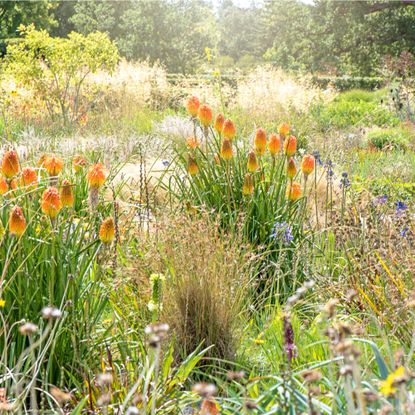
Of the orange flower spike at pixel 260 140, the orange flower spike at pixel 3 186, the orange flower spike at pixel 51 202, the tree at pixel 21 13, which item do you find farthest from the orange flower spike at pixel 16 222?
the tree at pixel 21 13

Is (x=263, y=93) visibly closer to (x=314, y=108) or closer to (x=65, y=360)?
(x=314, y=108)

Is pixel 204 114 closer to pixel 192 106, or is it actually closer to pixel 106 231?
pixel 192 106

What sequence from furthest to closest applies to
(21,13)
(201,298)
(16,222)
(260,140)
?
1. (21,13)
2. (260,140)
3. (201,298)
4. (16,222)

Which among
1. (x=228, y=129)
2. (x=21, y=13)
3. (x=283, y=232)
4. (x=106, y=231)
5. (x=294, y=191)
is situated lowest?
(x=283, y=232)

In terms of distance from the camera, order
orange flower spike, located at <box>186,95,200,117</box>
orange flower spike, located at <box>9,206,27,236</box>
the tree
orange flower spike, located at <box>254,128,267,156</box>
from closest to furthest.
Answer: orange flower spike, located at <box>9,206,27,236</box>
orange flower spike, located at <box>254,128,267,156</box>
orange flower spike, located at <box>186,95,200,117</box>
the tree

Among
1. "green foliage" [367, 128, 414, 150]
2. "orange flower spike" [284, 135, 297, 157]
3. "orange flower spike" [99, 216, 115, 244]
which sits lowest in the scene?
"green foliage" [367, 128, 414, 150]

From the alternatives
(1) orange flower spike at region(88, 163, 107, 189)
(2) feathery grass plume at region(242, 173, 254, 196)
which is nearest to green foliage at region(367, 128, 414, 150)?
(2) feathery grass plume at region(242, 173, 254, 196)

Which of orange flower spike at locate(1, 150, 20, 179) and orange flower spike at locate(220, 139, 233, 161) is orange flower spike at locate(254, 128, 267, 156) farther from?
orange flower spike at locate(1, 150, 20, 179)

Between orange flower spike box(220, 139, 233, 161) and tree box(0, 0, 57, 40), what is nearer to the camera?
orange flower spike box(220, 139, 233, 161)

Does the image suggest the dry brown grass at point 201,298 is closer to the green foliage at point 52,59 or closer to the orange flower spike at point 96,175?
the orange flower spike at point 96,175

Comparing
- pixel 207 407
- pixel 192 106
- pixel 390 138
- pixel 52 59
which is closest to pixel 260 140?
pixel 192 106

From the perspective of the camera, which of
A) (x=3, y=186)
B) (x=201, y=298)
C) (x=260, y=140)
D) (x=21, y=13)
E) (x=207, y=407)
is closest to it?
(x=207, y=407)

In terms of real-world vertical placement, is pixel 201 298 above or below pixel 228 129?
below

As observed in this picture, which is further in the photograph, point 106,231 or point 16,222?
point 106,231
